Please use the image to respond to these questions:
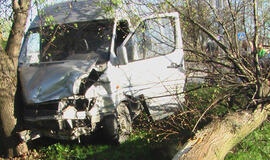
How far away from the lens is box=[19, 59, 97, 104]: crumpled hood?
449 centimetres

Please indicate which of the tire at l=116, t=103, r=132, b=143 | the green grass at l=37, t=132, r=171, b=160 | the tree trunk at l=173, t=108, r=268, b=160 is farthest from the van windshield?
the tree trunk at l=173, t=108, r=268, b=160

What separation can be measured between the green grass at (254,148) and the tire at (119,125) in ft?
6.19

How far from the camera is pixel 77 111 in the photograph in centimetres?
457

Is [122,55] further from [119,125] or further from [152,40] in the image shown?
[119,125]

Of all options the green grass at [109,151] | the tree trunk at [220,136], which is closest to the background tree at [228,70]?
the tree trunk at [220,136]

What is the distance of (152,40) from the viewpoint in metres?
5.88

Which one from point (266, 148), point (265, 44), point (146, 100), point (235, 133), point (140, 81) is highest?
point (265, 44)

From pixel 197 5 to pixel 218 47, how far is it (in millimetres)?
1515

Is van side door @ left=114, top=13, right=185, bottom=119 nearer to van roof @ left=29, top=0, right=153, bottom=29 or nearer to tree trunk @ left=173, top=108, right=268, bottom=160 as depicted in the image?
van roof @ left=29, top=0, right=153, bottom=29

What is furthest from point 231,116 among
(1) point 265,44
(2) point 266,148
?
(1) point 265,44

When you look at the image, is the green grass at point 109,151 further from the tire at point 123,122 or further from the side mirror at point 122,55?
the side mirror at point 122,55

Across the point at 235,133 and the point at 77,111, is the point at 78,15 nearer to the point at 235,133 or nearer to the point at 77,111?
the point at 77,111

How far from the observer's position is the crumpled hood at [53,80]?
449 cm

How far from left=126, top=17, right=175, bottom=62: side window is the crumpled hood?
38.0 inches
